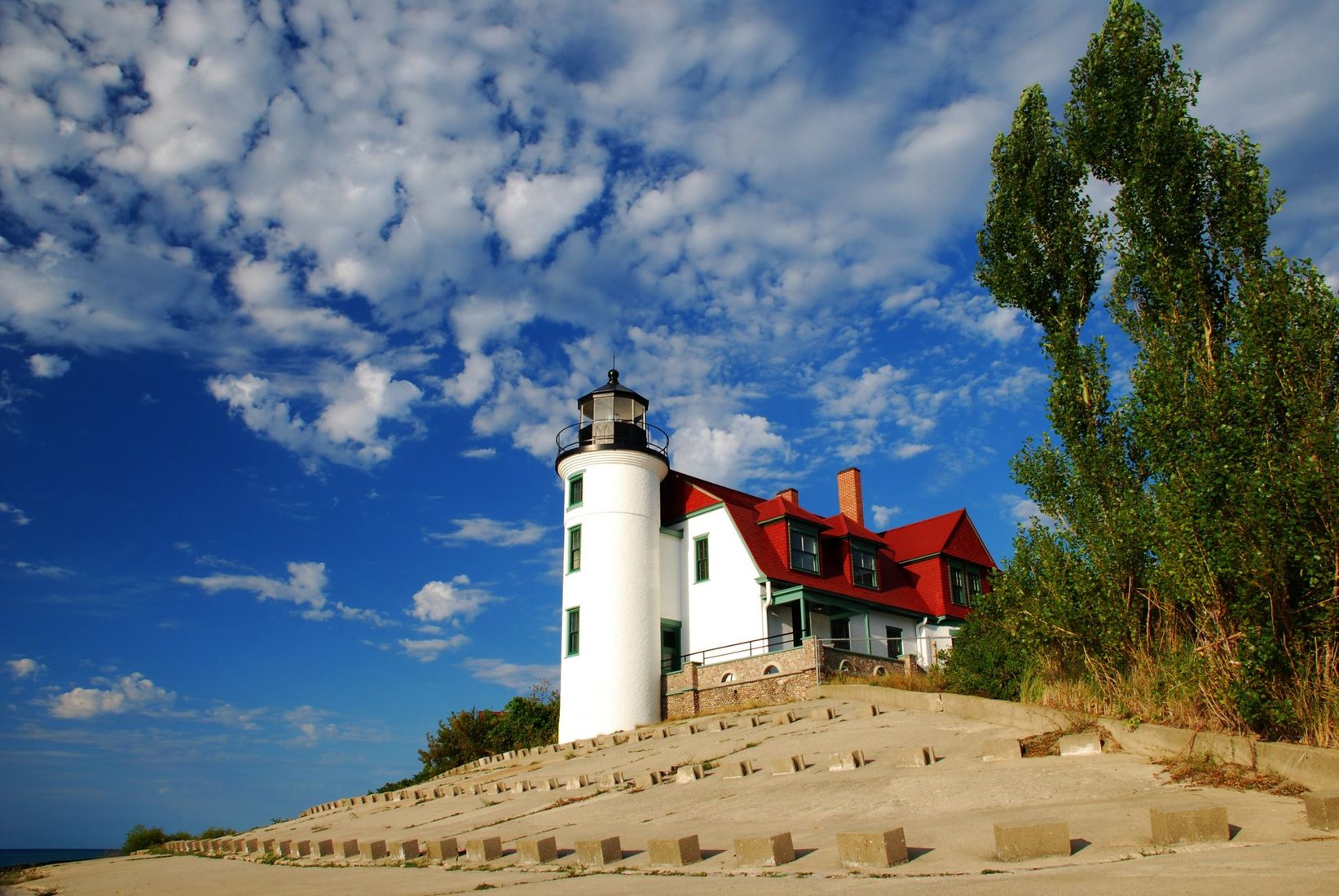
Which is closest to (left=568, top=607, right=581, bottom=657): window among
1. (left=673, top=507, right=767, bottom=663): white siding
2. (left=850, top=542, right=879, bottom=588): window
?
(left=673, top=507, right=767, bottom=663): white siding

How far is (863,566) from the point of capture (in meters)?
34.1

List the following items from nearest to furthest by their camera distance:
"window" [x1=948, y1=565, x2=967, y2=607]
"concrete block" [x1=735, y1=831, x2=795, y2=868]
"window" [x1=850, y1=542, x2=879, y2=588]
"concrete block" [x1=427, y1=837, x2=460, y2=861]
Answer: "concrete block" [x1=735, y1=831, x2=795, y2=868] → "concrete block" [x1=427, y1=837, x2=460, y2=861] → "window" [x1=850, y1=542, x2=879, y2=588] → "window" [x1=948, y1=565, x2=967, y2=607]

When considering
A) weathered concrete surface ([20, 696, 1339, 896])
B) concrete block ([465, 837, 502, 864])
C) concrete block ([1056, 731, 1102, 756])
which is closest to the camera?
weathered concrete surface ([20, 696, 1339, 896])

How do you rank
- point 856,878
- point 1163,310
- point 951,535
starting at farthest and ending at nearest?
point 951,535 → point 1163,310 → point 856,878

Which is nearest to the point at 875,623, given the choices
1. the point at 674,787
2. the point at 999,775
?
the point at 674,787

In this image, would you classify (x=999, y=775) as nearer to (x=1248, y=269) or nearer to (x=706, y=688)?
(x=1248, y=269)

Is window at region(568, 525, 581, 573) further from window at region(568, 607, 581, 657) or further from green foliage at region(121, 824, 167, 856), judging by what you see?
green foliage at region(121, 824, 167, 856)

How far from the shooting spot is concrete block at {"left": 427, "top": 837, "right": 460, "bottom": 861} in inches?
456

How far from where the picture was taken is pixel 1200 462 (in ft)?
39.8

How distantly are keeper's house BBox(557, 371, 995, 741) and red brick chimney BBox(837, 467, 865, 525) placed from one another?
2163 millimetres

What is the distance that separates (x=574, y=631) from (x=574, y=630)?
0.10 ft

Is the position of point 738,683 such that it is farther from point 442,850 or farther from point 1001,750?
point 442,850

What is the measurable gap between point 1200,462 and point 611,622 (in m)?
20.9

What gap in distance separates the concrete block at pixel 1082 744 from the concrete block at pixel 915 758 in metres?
1.78
